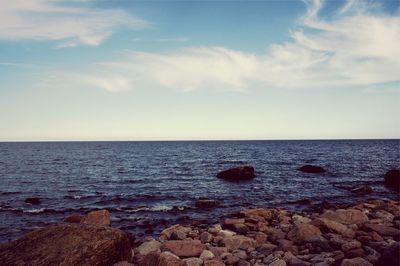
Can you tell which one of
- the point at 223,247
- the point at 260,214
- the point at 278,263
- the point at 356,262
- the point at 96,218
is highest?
the point at 356,262

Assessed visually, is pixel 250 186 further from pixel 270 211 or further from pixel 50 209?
pixel 50 209

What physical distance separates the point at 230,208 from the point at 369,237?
43.8 ft

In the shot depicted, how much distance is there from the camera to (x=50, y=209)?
79.9ft

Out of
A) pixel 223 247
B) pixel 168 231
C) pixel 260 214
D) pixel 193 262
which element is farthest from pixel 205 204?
pixel 193 262

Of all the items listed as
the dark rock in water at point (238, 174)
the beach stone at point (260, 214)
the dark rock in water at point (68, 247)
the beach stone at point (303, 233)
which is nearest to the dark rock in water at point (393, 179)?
the dark rock in water at point (238, 174)

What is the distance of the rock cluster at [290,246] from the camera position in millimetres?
9469

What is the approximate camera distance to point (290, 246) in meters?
11.3

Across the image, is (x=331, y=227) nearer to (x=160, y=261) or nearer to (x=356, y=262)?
(x=356, y=262)

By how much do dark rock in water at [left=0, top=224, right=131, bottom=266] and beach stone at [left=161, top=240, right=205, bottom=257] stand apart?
1768mm

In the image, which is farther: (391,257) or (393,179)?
(393,179)

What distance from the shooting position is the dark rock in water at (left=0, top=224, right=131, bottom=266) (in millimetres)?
8578

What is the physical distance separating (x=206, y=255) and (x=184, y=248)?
910 millimetres

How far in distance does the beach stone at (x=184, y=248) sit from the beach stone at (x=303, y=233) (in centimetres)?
331

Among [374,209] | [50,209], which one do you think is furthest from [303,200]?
[50,209]
